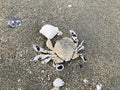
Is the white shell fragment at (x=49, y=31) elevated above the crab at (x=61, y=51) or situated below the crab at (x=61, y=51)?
above

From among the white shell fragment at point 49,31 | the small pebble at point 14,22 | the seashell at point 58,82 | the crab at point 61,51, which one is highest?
the small pebble at point 14,22

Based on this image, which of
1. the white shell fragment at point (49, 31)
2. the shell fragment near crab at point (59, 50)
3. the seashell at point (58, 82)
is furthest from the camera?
the white shell fragment at point (49, 31)

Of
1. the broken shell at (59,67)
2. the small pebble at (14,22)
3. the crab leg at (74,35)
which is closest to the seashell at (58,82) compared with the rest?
the broken shell at (59,67)

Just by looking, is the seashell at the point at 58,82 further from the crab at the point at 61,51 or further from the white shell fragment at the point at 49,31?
the white shell fragment at the point at 49,31

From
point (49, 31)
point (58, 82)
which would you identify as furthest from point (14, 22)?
point (58, 82)

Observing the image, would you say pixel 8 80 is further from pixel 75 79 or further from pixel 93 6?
pixel 93 6

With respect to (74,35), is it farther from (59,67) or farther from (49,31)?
(59,67)
